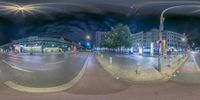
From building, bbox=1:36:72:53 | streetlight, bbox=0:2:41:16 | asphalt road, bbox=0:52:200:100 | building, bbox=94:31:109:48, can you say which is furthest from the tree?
streetlight, bbox=0:2:41:16

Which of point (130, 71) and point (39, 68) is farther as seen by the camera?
point (130, 71)

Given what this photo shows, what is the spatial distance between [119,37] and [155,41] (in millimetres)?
1443

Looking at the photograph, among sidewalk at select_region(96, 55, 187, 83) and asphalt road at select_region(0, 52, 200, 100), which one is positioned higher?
sidewalk at select_region(96, 55, 187, 83)

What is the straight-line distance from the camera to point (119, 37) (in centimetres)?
863

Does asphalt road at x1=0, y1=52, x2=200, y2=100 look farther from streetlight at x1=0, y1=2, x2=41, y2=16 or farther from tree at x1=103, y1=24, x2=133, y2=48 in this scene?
streetlight at x1=0, y1=2, x2=41, y2=16

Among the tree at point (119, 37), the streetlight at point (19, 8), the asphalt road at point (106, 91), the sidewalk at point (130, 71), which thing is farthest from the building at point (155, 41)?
the streetlight at point (19, 8)

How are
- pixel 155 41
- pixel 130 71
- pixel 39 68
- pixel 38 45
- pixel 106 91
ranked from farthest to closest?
1. pixel 155 41
2. pixel 130 71
3. pixel 106 91
4. pixel 39 68
5. pixel 38 45

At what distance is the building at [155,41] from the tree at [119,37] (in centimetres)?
19

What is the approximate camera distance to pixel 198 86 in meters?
9.31

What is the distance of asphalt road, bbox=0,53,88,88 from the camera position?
26.3 feet

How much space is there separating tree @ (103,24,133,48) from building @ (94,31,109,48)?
99 mm

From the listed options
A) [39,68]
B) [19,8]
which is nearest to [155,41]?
[39,68]

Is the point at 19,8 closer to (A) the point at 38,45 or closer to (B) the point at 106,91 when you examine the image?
(A) the point at 38,45

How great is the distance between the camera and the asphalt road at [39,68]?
8023 millimetres
